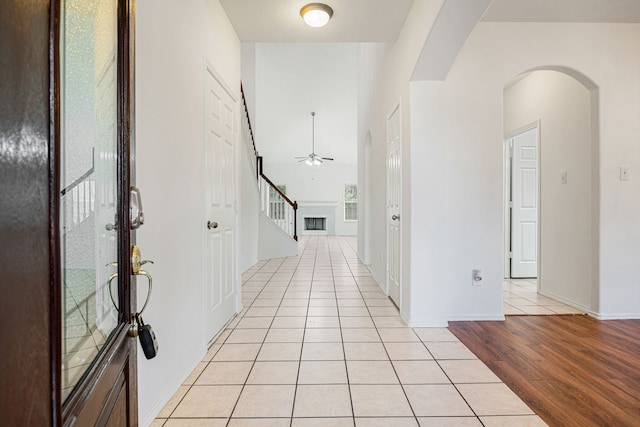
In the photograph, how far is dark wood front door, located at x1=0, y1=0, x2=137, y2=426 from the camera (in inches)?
14.4

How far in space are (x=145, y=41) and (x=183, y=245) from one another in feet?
3.54

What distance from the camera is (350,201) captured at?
13.4 m

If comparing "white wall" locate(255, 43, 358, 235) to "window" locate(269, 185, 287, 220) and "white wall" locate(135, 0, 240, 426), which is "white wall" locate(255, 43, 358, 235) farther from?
"white wall" locate(135, 0, 240, 426)

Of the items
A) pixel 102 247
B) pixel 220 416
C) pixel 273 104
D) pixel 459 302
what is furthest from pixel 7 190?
pixel 273 104

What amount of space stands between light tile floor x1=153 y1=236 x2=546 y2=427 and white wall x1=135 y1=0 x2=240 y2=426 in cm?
22

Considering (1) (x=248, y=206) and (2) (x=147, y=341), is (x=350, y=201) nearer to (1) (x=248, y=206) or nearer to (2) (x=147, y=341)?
(1) (x=248, y=206)

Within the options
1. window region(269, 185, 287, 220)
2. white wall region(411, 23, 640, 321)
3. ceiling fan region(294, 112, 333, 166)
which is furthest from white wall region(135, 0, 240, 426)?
ceiling fan region(294, 112, 333, 166)

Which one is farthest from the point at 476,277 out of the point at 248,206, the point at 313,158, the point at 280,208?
the point at 313,158

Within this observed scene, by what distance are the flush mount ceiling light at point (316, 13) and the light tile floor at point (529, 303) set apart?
3.12 m

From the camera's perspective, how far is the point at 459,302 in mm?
3068

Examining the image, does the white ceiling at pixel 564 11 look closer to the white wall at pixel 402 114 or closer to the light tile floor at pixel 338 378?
the white wall at pixel 402 114

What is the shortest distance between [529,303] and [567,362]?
1.49 meters

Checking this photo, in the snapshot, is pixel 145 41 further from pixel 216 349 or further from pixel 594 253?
pixel 594 253

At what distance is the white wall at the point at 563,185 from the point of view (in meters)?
3.32
